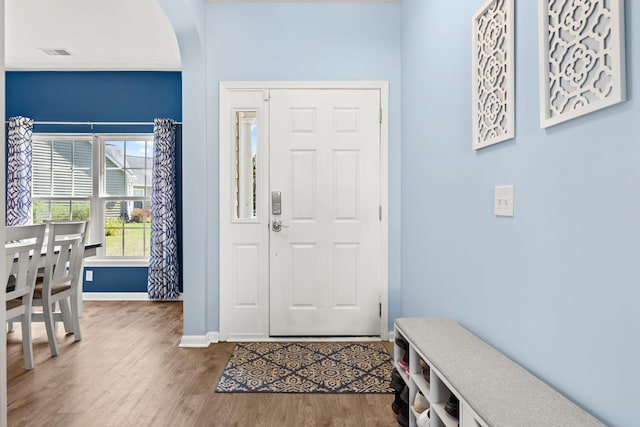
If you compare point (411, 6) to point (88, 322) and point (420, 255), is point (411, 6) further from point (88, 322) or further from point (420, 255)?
point (88, 322)

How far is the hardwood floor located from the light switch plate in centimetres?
121

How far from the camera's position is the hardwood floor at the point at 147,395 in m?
2.09

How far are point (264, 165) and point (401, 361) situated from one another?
1.91 metres

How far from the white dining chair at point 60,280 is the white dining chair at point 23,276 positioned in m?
0.19

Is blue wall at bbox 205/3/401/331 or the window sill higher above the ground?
blue wall at bbox 205/3/401/331

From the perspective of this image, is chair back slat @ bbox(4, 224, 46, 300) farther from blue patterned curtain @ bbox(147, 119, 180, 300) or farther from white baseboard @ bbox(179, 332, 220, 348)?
blue patterned curtain @ bbox(147, 119, 180, 300)

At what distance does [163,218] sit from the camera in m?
4.71

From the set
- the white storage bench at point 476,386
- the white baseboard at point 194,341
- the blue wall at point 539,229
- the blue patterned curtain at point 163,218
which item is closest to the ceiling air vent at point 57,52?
the blue patterned curtain at point 163,218

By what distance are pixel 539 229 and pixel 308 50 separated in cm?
252

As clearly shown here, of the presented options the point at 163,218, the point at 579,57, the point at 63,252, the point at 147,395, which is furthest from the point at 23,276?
the point at 579,57

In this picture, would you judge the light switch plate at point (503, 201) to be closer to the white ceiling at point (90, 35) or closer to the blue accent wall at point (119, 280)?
the white ceiling at point (90, 35)

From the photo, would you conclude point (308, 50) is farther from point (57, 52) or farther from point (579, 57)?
point (57, 52)

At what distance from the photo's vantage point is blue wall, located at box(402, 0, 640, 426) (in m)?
1.03

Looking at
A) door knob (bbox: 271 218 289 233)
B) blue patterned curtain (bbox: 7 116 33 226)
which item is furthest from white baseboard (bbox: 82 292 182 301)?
door knob (bbox: 271 218 289 233)
